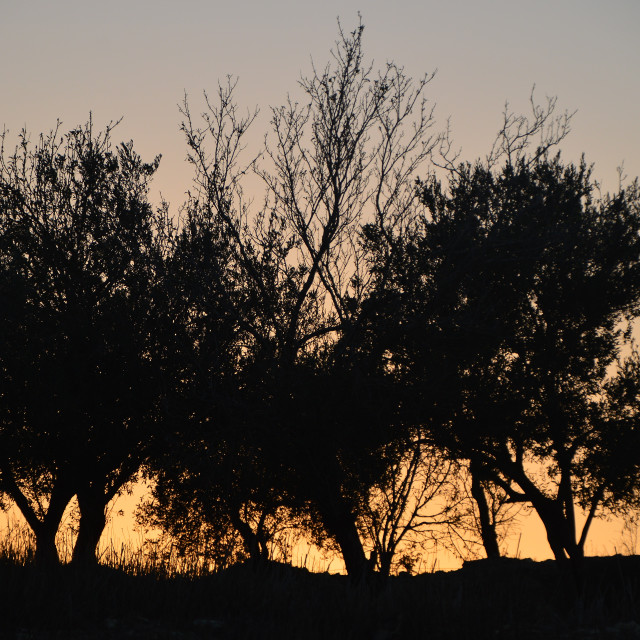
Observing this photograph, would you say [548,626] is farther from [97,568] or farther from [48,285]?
[48,285]

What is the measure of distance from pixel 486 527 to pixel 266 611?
19546mm

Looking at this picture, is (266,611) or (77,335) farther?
(77,335)

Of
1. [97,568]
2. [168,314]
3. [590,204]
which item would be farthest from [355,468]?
[590,204]

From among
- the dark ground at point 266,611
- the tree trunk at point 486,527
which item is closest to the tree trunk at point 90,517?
the dark ground at point 266,611

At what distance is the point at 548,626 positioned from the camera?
9.40 meters

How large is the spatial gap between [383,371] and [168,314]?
5246 mm

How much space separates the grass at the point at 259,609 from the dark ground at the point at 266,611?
1 centimetres

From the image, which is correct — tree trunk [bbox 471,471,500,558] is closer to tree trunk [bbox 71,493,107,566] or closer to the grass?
tree trunk [bbox 71,493,107,566]

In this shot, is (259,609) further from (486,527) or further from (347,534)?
(486,527)

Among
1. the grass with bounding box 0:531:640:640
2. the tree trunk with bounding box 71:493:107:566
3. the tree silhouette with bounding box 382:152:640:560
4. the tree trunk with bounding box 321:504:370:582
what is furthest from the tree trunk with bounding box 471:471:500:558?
the grass with bounding box 0:531:640:640

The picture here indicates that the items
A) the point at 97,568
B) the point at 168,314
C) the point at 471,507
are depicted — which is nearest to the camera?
the point at 97,568

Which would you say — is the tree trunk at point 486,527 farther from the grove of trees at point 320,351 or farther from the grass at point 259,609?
the grass at point 259,609

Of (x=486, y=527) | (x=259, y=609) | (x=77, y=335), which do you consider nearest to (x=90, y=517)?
(x=77, y=335)

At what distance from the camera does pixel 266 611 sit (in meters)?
9.84
